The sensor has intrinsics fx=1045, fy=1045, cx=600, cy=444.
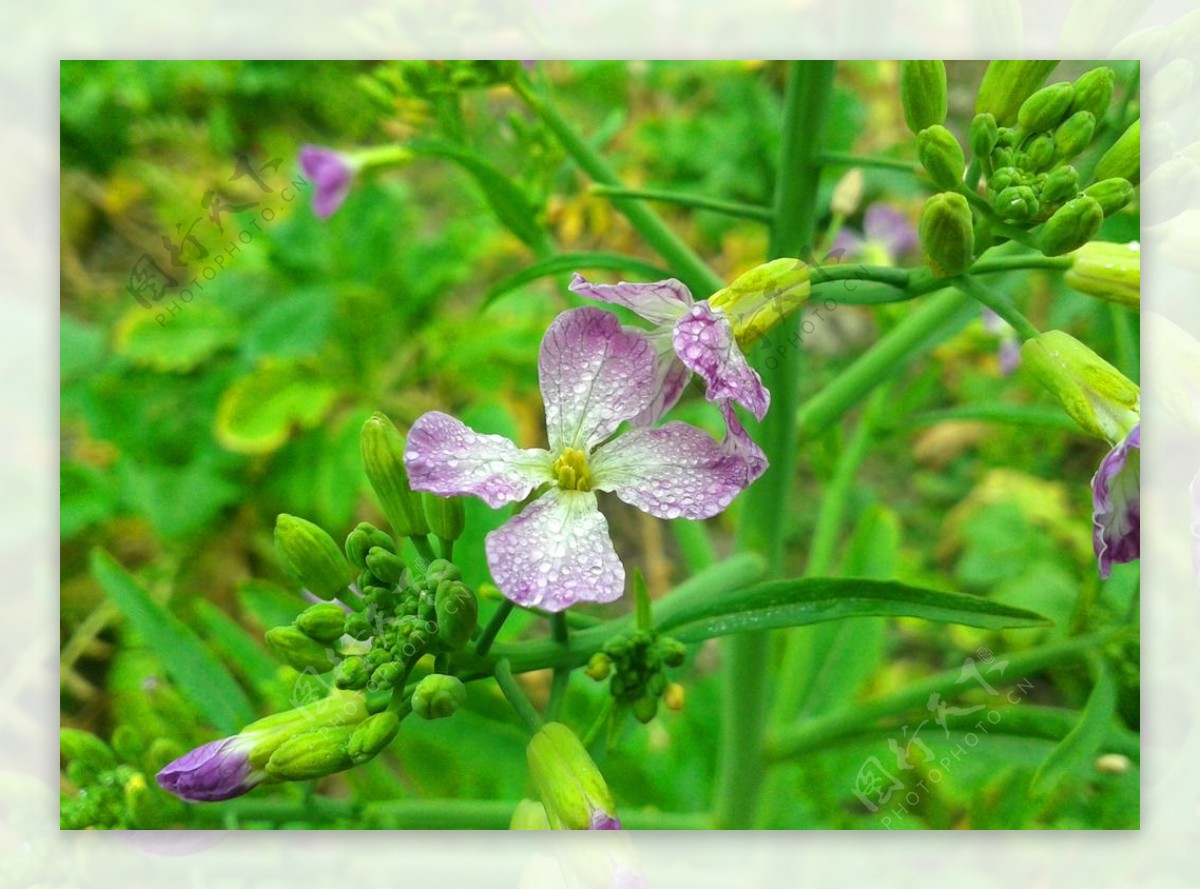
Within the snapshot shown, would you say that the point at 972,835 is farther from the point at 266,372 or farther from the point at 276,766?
the point at 266,372

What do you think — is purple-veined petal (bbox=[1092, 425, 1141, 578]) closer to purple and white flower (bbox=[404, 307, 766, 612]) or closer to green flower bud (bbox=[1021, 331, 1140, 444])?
green flower bud (bbox=[1021, 331, 1140, 444])

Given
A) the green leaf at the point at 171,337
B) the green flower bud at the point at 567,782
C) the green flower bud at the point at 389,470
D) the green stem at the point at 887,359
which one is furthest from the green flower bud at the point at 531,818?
the green leaf at the point at 171,337

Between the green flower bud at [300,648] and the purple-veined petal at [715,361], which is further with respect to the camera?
the green flower bud at [300,648]

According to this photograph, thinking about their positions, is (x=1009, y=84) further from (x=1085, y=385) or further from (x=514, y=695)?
(x=514, y=695)

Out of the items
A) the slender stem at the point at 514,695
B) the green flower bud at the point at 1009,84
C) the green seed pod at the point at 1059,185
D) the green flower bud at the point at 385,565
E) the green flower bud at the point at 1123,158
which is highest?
the green flower bud at the point at 1009,84
